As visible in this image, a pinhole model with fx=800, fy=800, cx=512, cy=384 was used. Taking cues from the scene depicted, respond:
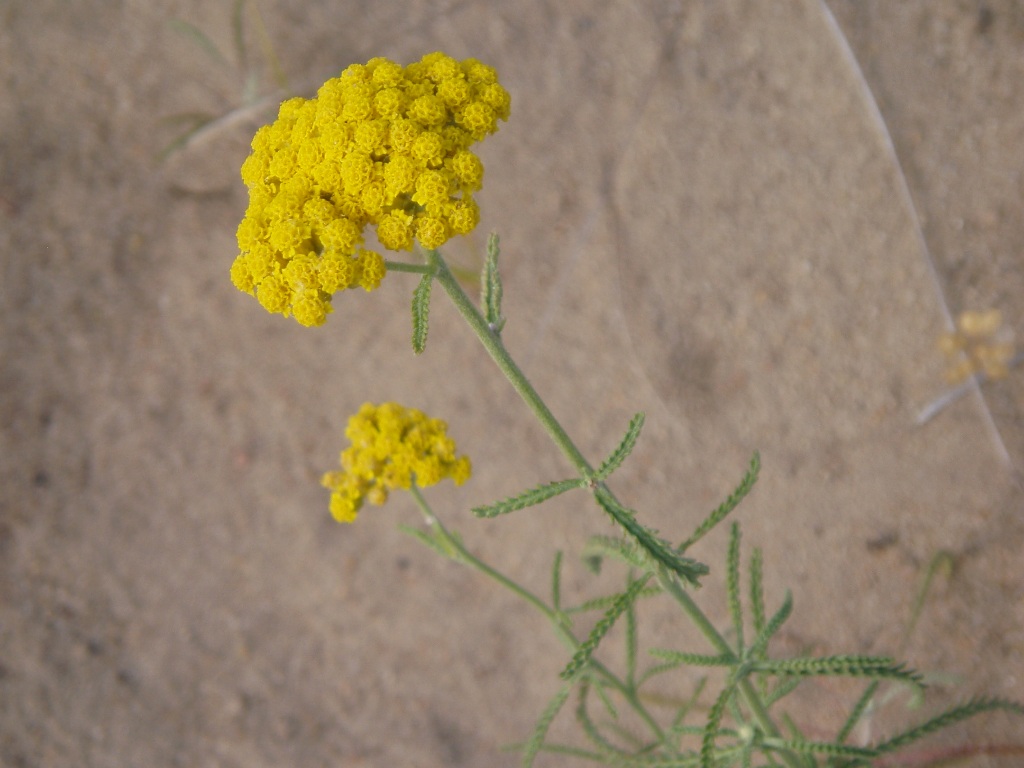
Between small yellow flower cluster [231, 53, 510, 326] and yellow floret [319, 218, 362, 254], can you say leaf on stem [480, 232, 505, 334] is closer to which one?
small yellow flower cluster [231, 53, 510, 326]

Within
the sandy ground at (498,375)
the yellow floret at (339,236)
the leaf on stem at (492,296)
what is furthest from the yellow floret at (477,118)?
the sandy ground at (498,375)

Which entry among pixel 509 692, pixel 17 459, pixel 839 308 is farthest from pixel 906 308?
pixel 17 459

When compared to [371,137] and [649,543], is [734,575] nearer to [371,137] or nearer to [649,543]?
[649,543]

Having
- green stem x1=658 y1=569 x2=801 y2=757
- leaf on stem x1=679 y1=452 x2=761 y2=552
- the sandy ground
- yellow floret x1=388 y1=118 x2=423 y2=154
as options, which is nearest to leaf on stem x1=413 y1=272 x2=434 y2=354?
yellow floret x1=388 y1=118 x2=423 y2=154

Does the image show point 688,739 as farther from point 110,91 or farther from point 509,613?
point 110,91

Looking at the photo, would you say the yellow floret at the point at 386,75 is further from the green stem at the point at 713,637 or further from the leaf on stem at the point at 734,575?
the leaf on stem at the point at 734,575

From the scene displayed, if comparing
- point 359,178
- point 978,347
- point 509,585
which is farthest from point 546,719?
point 978,347
